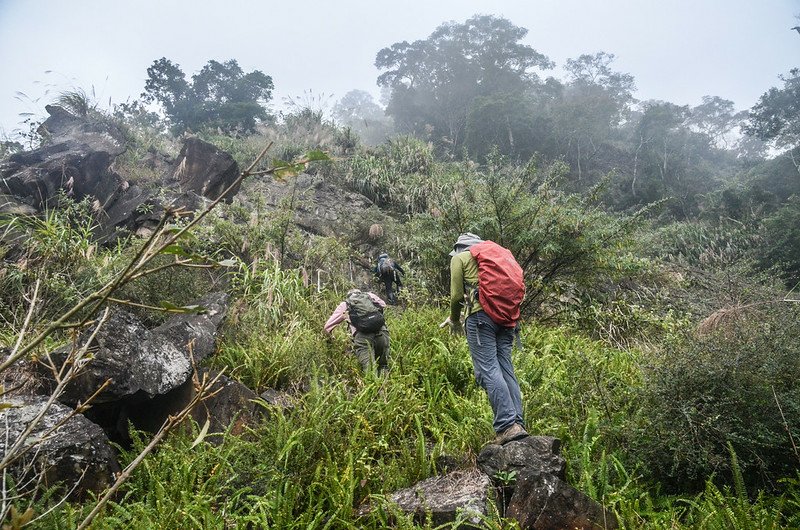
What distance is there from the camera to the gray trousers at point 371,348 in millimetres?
4898

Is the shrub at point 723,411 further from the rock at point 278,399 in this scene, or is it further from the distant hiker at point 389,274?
the distant hiker at point 389,274

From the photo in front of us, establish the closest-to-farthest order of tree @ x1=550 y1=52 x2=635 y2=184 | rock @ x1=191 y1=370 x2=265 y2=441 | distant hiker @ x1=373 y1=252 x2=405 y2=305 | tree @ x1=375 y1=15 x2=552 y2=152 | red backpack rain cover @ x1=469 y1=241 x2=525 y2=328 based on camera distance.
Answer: red backpack rain cover @ x1=469 y1=241 x2=525 y2=328 → rock @ x1=191 y1=370 x2=265 y2=441 → distant hiker @ x1=373 y1=252 x2=405 y2=305 → tree @ x1=550 y1=52 x2=635 y2=184 → tree @ x1=375 y1=15 x2=552 y2=152

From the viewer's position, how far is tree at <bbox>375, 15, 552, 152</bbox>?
32.2 m

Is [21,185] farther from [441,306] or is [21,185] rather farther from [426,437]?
[426,437]

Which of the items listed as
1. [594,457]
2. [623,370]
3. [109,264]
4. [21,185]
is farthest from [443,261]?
[21,185]

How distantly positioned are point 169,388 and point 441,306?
511 cm

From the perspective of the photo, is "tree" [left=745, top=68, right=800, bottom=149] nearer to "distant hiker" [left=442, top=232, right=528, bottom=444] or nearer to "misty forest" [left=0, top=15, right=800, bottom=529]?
"misty forest" [left=0, top=15, right=800, bottom=529]

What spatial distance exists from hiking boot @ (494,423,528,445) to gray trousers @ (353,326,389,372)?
196cm

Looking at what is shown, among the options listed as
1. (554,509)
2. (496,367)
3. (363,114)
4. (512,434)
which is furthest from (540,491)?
(363,114)

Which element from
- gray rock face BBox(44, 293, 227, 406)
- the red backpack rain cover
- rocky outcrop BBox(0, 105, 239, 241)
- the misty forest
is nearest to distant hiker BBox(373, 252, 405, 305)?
the misty forest

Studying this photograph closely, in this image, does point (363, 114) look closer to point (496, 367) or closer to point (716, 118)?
point (716, 118)

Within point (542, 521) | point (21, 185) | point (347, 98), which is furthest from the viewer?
point (347, 98)

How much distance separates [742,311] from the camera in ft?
15.8

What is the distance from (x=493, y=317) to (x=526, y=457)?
41.0 inches
